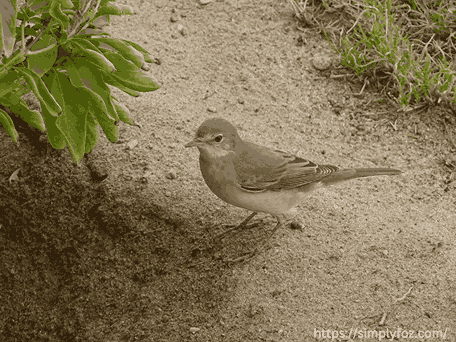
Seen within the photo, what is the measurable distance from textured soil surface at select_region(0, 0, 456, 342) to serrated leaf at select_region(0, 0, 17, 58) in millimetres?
1807

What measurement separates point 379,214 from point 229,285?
150 centimetres

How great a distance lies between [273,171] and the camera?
185 inches

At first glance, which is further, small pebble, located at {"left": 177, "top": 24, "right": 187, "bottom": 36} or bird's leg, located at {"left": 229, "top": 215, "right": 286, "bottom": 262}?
small pebble, located at {"left": 177, "top": 24, "right": 187, "bottom": 36}

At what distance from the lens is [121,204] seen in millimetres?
4809

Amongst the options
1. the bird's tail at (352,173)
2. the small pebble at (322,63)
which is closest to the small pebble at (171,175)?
the bird's tail at (352,173)

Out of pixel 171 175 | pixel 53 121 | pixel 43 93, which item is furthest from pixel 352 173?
pixel 43 93

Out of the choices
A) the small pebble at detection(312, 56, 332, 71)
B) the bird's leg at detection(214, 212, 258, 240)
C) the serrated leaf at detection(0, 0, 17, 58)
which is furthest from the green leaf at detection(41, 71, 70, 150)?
the small pebble at detection(312, 56, 332, 71)

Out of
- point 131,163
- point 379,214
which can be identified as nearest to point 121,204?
point 131,163

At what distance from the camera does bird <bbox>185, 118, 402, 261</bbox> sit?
4.48 metres

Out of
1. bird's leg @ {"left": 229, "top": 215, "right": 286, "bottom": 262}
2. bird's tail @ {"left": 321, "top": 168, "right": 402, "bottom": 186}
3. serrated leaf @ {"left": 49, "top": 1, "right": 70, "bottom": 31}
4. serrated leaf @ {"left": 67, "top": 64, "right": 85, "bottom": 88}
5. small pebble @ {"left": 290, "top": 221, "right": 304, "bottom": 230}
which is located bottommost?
small pebble @ {"left": 290, "top": 221, "right": 304, "bottom": 230}

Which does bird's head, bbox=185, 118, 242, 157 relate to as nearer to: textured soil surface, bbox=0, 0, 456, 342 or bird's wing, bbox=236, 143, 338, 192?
bird's wing, bbox=236, 143, 338, 192

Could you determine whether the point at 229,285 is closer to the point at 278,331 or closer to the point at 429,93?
the point at 278,331

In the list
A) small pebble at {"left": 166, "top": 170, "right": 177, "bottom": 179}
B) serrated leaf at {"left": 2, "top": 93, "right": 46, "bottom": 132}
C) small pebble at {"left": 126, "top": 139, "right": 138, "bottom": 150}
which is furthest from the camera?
small pebble at {"left": 126, "top": 139, "right": 138, "bottom": 150}

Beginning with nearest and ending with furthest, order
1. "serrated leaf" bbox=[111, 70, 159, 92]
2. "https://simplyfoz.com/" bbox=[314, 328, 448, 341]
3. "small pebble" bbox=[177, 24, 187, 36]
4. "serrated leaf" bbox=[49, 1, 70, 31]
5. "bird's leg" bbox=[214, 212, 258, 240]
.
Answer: "serrated leaf" bbox=[49, 1, 70, 31], "serrated leaf" bbox=[111, 70, 159, 92], "https://simplyfoz.com/" bbox=[314, 328, 448, 341], "bird's leg" bbox=[214, 212, 258, 240], "small pebble" bbox=[177, 24, 187, 36]
